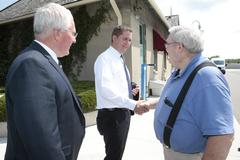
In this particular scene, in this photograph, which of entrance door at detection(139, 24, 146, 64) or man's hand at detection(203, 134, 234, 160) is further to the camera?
entrance door at detection(139, 24, 146, 64)

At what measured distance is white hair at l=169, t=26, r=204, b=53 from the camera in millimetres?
2719

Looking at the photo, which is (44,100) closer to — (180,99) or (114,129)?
(180,99)

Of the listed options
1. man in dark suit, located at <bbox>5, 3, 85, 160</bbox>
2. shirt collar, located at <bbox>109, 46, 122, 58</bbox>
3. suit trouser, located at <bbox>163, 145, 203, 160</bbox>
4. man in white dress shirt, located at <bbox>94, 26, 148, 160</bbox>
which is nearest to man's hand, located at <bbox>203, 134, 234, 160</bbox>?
suit trouser, located at <bbox>163, 145, 203, 160</bbox>

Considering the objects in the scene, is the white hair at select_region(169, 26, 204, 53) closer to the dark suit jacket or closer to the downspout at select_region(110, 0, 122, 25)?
the dark suit jacket

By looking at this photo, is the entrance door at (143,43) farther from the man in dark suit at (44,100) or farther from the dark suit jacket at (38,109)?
the dark suit jacket at (38,109)

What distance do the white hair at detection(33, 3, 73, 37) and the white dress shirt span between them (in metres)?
1.76

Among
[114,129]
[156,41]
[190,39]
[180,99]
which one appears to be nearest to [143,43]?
[156,41]

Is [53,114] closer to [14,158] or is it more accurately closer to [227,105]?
[14,158]

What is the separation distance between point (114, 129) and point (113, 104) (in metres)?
0.28

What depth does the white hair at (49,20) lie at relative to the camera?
2.41 meters

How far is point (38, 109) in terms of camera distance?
7.07 ft

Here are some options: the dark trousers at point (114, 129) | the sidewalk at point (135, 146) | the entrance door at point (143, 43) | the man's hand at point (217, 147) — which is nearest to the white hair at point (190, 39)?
the man's hand at point (217, 147)

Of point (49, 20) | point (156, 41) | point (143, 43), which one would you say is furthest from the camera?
point (156, 41)

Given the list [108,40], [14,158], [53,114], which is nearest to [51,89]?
[53,114]
